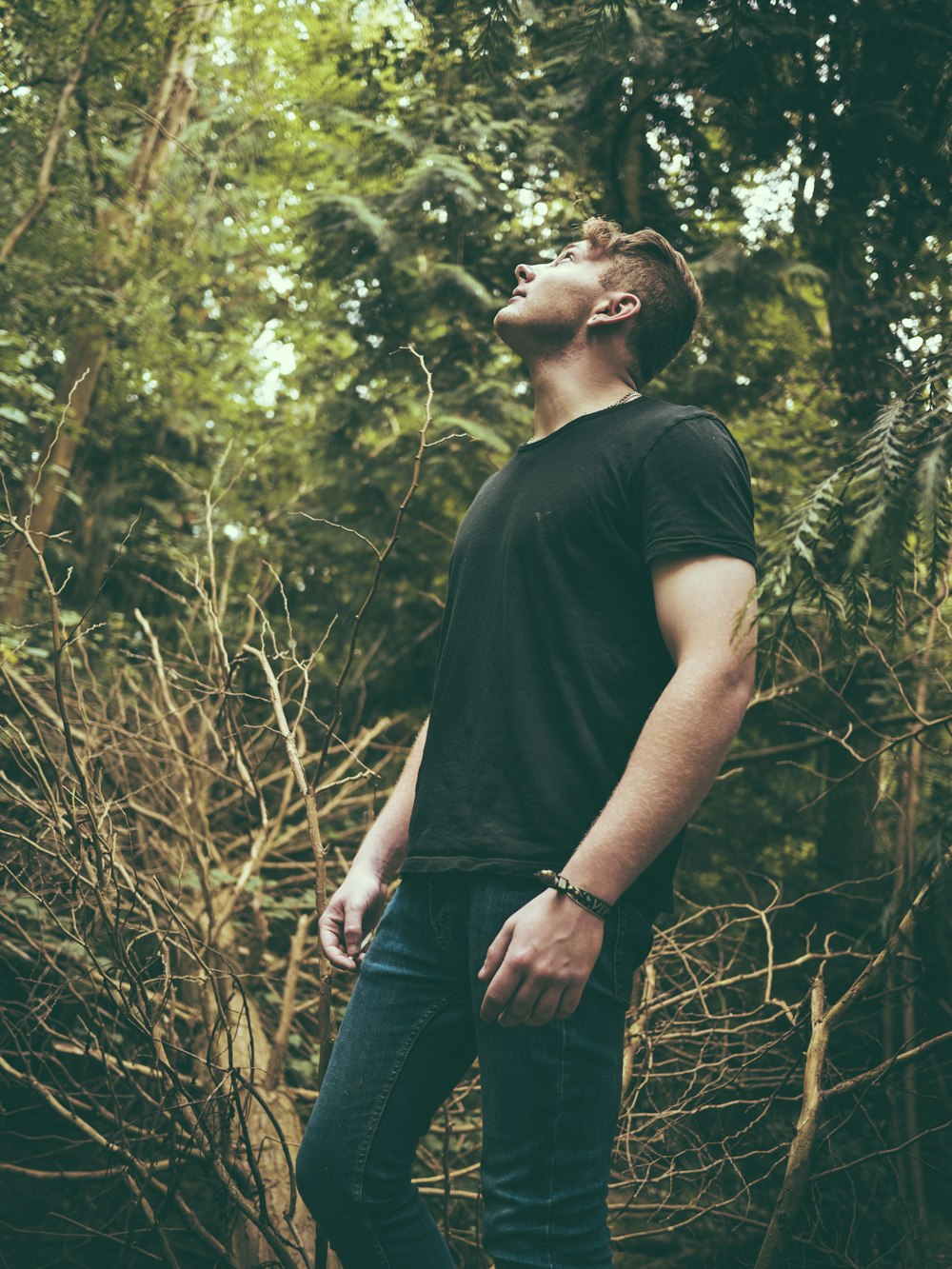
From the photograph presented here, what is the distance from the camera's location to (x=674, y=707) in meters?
1.30

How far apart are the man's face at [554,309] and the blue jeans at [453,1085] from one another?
3.35 ft

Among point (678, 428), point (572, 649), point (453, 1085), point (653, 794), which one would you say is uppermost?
point (678, 428)

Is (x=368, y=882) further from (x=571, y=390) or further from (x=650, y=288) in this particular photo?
(x=650, y=288)

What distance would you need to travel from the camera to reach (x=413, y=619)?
596 cm

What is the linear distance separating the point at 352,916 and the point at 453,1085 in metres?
0.36

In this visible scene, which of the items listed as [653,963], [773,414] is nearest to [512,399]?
[773,414]

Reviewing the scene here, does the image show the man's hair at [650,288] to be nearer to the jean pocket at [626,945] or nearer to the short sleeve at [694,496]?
the short sleeve at [694,496]

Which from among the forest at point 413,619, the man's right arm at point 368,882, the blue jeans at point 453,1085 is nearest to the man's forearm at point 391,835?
the man's right arm at point 368,882

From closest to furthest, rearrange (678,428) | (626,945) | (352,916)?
(626,945)
(678,428)
(352,916)

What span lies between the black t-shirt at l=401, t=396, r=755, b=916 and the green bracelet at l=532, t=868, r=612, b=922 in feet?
0.36

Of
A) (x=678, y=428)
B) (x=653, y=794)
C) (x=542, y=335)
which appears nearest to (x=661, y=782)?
(x=653, y=794)

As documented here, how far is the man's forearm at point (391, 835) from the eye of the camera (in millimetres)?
1840

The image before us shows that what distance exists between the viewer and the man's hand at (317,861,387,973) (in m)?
1.76

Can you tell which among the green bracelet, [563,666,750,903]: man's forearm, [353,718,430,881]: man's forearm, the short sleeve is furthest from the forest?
the green bracelet
